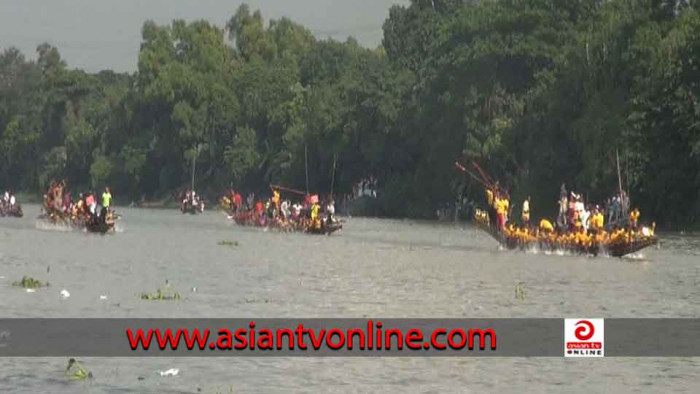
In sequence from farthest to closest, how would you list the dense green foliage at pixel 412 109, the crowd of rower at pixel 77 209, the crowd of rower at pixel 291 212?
1. the dense green foliage at pixel 412 109
2. the crowd of rower at pixel 291 212
3. the crowd of rower at pixel 77 209

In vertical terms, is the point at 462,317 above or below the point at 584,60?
below

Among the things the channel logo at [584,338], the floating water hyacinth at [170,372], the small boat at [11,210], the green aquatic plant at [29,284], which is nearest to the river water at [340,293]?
the floating water hyacinth at [170,372]

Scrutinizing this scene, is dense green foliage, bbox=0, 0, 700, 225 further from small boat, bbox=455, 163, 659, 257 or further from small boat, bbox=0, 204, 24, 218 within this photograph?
small boat, bbox=0, 204, 24, 218

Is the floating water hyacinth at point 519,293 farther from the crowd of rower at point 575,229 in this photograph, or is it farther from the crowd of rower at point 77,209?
the crowd of rower at point 77,209

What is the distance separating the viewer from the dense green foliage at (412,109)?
3327 inches

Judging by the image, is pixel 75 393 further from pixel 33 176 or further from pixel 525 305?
pixel 33 176

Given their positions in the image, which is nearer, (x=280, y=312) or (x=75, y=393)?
(x=75, y=393)

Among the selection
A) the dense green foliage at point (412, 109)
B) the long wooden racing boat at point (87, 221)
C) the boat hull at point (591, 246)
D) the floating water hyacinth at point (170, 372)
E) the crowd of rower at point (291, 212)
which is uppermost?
the dense green foliage at point (412, 109)

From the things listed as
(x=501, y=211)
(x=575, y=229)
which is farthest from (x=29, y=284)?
(x=501, y=211)

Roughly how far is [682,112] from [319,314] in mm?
51545

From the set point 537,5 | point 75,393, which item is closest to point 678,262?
point 75,393

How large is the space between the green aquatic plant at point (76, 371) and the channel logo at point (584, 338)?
27.2 ft

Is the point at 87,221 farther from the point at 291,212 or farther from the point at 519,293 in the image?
the point at 519,293

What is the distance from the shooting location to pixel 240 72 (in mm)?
167250
